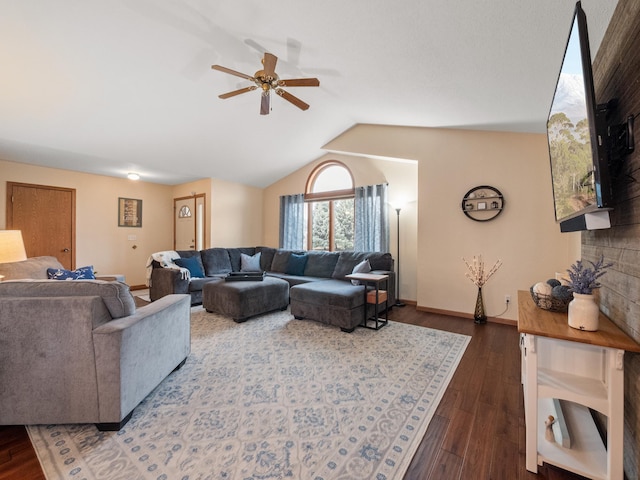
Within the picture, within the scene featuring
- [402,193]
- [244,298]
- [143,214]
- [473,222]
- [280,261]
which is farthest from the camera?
[143,214]

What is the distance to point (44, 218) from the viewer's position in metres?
4.62

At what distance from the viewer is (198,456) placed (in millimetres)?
1400

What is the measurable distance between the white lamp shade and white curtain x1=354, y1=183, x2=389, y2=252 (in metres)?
4.33

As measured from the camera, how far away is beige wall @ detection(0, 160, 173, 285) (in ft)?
15.1

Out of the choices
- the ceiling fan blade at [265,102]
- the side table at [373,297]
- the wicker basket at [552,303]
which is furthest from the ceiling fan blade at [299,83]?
the wicker basket at [552,303]

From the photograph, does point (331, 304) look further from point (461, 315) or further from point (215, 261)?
point (215, 261)

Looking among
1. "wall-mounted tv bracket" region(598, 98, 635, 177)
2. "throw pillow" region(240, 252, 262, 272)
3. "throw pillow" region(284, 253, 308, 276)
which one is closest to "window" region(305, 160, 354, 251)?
"throw pillow" region(284, 253, 308, 276)

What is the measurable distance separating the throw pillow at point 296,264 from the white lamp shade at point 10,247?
340 cm

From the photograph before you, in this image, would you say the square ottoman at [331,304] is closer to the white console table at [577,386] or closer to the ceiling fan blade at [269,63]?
the white console table at [577,386]

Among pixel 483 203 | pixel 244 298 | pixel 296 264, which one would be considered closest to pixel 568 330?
pixel 483 203

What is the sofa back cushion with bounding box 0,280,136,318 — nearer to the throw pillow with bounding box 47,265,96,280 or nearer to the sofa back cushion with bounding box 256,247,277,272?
the throw pillow with bounding box 47,265,96,280

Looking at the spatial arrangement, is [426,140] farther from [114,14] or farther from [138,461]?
[138,461]

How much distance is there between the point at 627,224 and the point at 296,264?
424cm

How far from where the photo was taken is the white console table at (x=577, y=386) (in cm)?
117
